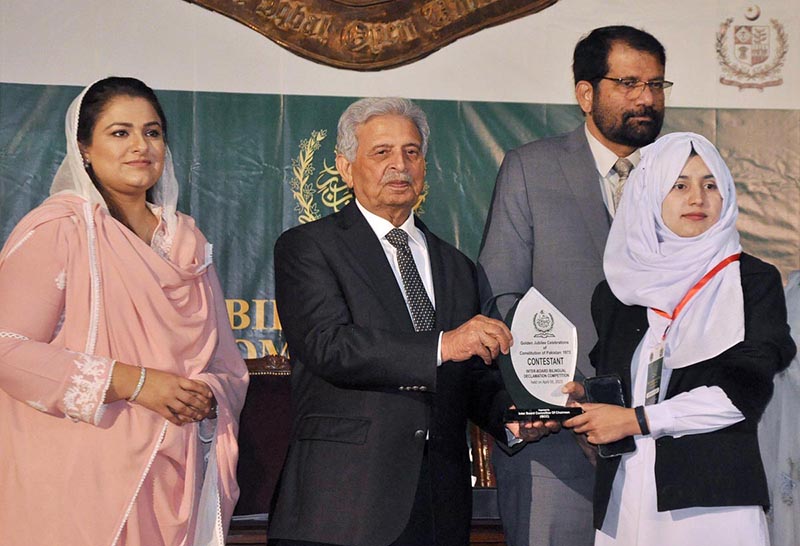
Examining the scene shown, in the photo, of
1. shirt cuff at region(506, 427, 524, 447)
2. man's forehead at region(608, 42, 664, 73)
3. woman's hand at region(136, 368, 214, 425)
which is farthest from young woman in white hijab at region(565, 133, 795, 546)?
woman's hand at region(136, 368, 214, 425)

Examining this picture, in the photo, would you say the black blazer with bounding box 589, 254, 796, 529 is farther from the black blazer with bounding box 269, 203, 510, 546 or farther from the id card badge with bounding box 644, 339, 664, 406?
the black blazer with bounding box 269, 203, 510, 546

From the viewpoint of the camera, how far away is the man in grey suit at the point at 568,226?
3172 millimetres

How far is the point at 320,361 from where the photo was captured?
107 inches

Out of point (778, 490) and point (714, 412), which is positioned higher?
point (714, 412)

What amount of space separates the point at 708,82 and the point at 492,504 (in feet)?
7.46

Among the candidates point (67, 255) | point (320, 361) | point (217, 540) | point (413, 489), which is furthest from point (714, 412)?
point (67, 255)

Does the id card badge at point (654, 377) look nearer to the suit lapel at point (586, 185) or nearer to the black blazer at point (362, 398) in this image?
the black blazer at point (362, 398)

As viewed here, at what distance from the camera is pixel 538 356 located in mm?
2873

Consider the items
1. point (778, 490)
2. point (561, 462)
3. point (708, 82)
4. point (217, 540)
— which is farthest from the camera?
point (708, 82)

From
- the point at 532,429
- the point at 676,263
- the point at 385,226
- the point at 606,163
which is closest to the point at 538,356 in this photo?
the point at 532,429

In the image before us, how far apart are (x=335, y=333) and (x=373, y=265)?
234mm

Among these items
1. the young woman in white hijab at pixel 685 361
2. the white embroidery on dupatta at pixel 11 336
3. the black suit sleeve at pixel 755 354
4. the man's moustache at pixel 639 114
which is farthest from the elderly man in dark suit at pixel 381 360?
the man's moustache at pixel 639 114

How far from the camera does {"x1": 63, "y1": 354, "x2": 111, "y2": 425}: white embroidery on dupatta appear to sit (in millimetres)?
2652

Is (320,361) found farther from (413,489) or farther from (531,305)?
(531,305)
